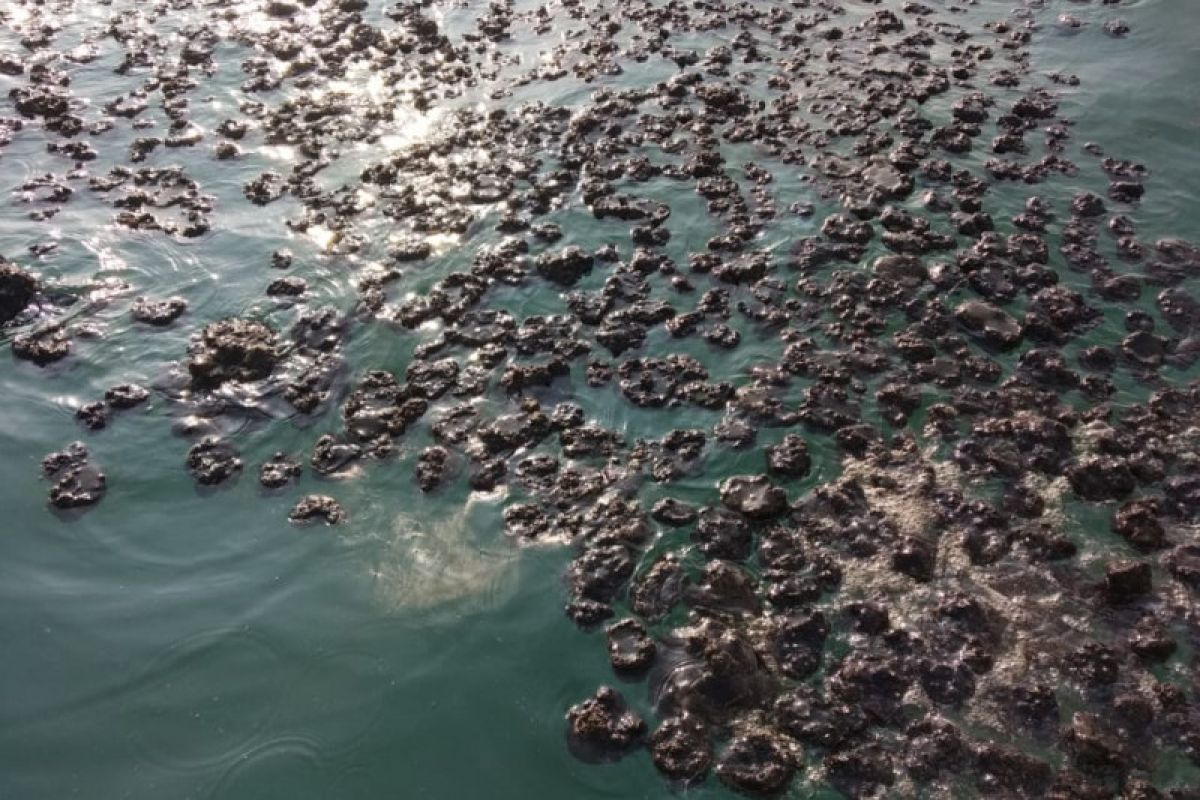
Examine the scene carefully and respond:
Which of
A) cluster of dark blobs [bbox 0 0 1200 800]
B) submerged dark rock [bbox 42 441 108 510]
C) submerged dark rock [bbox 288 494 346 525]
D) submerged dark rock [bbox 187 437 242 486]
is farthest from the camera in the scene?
submerged dark rock [bbox 187 437 242 486]

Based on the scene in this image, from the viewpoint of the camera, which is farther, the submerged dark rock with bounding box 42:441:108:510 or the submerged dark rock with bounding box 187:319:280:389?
the submerged dark rock with bounding box 187:319:280:389

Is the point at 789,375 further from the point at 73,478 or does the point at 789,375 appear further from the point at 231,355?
the point at 73,478

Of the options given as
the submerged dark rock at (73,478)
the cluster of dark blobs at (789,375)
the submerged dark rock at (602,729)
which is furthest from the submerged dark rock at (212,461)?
the submerged dark rock at (602,729)

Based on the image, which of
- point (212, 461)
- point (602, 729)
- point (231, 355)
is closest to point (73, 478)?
point (212, 461)

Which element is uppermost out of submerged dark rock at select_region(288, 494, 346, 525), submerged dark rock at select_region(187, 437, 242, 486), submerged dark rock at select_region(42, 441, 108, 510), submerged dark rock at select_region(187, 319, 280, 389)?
submerged dark rock at select_region(187, 319, 280, 389)

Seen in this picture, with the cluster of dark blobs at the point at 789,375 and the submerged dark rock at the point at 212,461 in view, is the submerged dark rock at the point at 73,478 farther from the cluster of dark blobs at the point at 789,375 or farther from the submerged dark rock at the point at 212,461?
the submerged dark rock at the point at 212,461

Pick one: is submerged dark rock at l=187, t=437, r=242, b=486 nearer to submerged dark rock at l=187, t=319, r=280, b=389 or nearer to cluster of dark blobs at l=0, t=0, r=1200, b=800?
cluster of dark blobs at l=0, t=0, r=1200, b=800

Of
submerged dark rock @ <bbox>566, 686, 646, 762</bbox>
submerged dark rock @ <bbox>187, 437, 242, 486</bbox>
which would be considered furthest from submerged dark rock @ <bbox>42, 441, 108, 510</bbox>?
submerged dark rock @ <bbox>566, 686, 646, 762</bbox>

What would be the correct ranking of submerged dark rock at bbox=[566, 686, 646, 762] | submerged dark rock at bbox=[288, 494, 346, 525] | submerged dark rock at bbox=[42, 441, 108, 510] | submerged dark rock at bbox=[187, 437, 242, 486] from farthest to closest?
submerged dark rock at bbox=[187, 437, 242, 486]
submerged dark rock at bbox=[42, 441, 108, 510]
submerged dark rock at bbox=[288, 494, 346, 525]
submerged dark rock at bbox=[566, 686, 646, 762]

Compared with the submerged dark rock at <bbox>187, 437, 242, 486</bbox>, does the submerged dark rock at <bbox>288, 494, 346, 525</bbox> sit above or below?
below
